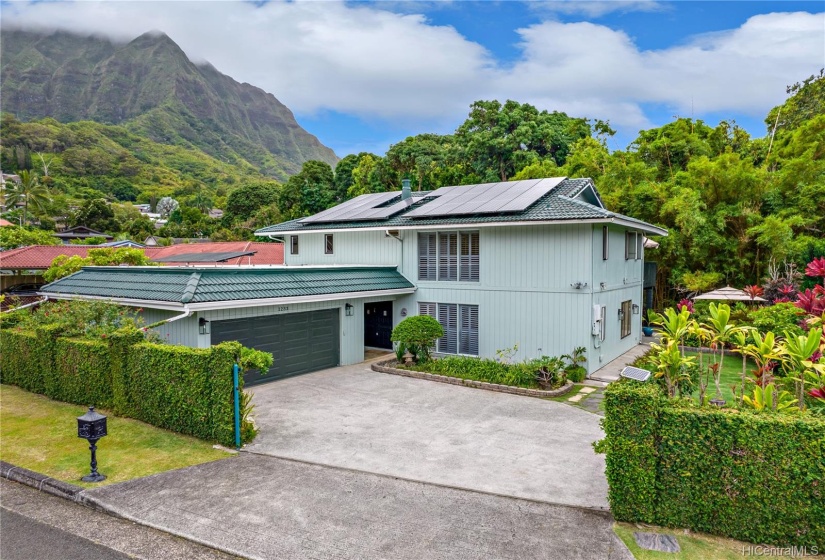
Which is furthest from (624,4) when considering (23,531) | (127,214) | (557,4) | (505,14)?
(127,214)

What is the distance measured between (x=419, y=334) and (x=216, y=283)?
5537 millimetres

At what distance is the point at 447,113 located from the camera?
51.1 m

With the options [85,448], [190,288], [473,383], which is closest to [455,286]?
[473,383]

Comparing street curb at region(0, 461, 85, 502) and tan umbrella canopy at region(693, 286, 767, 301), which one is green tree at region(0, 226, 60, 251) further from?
tan umbrella canopy at region(693, 286, 767, 301)

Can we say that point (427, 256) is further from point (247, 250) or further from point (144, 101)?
point (144, 101)

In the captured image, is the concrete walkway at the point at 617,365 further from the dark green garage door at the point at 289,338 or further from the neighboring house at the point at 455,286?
the dark green garage door at the point at 289,338

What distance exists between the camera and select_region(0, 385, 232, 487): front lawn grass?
736 cm

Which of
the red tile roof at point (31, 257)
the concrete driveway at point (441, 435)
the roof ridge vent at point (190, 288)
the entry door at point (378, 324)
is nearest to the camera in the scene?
the concrete driveway at point (441, 435)

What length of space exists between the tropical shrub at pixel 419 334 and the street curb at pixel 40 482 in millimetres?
8567

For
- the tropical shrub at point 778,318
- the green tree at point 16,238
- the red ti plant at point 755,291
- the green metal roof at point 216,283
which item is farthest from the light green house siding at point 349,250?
the green tree at point 16,238

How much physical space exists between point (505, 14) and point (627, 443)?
16.4m

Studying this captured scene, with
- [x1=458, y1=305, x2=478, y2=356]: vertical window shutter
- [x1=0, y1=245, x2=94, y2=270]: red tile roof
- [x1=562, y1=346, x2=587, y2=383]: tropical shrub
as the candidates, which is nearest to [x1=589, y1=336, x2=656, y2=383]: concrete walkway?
[x1=562, y1=346, x2=587, y2=383]: tropical shrub

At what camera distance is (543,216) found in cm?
1341

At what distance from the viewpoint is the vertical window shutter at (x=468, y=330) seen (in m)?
15.2
